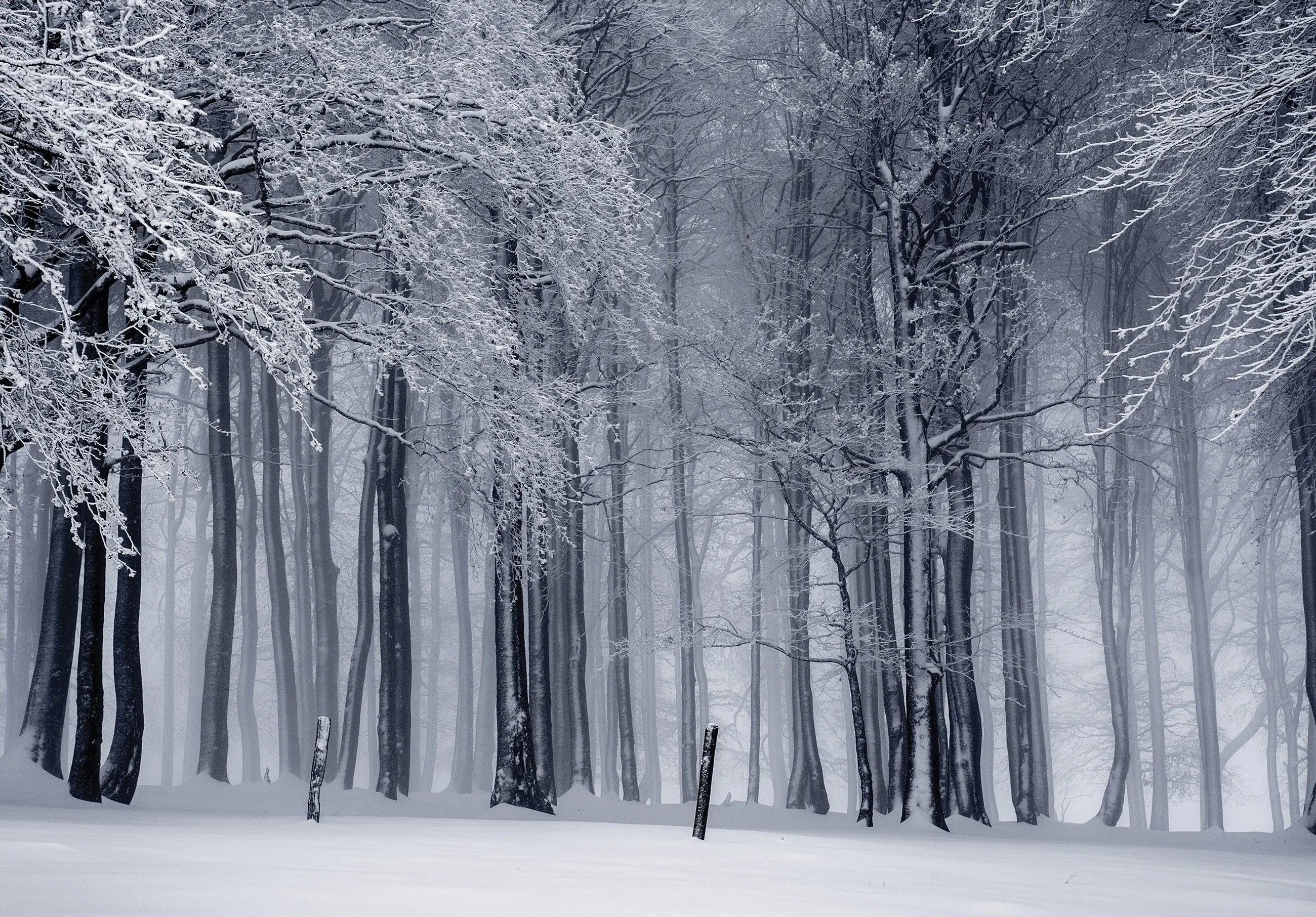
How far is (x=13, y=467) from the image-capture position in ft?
78.2

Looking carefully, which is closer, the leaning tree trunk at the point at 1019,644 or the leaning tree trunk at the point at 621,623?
the leaning tree trunk at the point at 1019,644

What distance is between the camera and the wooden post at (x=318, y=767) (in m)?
10.5

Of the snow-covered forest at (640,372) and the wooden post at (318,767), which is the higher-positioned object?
the snow-covered forest at (640,372)

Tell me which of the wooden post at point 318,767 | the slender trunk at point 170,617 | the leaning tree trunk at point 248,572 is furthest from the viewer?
the slender trunk at point 170,617

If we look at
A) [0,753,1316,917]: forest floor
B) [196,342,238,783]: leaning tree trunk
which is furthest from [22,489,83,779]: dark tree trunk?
[196,342,238,783]: leaning tree trunk

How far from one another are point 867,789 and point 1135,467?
48.2 ft

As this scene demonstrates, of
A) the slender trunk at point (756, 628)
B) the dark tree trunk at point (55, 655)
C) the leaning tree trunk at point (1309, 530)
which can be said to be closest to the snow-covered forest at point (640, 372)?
the dark tree trunk at point (55, 655)

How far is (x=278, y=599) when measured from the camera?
2328cm

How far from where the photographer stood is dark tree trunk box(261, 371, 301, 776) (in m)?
22.9

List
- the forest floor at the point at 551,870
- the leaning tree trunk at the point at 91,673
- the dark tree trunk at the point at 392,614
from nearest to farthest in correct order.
Answer: 1. the forest floor at the point at 551,870
2. the leaning tree trunk at the point at 91,673
3. the dark tree trunk at the point at 392,614

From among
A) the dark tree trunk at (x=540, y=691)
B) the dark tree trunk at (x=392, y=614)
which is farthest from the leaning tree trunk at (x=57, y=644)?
the dark tree trunk at (x=540, y=691)

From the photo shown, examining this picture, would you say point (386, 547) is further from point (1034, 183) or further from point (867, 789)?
point (1034, 183)

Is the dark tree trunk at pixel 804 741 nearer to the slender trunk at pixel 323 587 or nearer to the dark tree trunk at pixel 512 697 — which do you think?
the dark tree trunk at pixel 512 697

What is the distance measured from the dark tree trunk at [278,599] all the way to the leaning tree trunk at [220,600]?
1.88 metres
